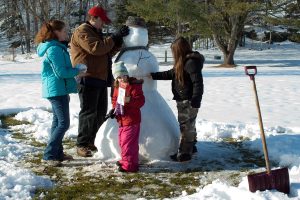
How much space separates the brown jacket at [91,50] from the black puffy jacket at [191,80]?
0.60m

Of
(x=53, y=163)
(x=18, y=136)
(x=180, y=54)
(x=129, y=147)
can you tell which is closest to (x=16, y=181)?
(x=53, y=163)

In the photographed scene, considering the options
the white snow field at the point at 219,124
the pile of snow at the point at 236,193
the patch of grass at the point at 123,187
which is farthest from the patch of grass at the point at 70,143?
the pile of snow at the point at 236,193

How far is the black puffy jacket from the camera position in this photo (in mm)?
4664

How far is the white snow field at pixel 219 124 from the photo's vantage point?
13.1 feet

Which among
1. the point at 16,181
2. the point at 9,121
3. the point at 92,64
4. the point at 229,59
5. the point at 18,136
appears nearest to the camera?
the point at 16,181

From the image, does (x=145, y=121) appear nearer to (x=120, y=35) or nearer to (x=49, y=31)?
(x=120, y=35)

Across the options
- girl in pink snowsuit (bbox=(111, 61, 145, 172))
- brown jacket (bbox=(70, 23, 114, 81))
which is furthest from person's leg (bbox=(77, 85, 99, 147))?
girl in pink snowsuit (bbox=(111, 61, 145, 172))

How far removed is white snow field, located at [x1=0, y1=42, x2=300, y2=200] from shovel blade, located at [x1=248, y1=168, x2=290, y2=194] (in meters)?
0.07

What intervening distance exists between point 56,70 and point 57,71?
0.05ft

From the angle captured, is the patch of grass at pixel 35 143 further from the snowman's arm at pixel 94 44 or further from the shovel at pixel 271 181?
the shovel at pixel 271 181

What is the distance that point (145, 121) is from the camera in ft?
16.0

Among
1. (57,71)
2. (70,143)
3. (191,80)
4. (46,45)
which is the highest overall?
(46,45)

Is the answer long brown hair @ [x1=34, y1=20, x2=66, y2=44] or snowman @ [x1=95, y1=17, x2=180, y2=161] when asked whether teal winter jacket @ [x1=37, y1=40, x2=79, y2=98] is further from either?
snowman @ [x1=95, y1=17, x2=180, y2=161]

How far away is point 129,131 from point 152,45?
29184 mm
